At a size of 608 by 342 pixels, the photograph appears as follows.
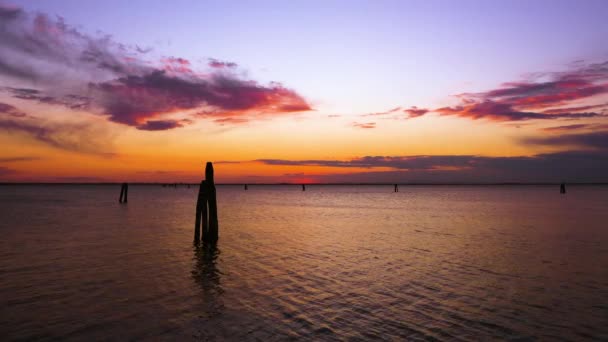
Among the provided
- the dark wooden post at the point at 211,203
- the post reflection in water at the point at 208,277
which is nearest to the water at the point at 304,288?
the post reflection in water at the point at 208,277

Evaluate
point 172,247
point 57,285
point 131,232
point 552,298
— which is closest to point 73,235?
point 131,232

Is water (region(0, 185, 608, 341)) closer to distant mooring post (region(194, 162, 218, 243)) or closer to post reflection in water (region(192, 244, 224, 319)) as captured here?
post reflection in water (region(192, 244, 224, 319))

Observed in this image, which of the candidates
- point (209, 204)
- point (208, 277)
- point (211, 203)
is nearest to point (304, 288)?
point (208, 277)

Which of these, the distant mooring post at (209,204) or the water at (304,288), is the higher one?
the distant mooring post at (209,204)

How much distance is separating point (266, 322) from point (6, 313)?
6220mm

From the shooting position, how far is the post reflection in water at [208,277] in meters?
10.4

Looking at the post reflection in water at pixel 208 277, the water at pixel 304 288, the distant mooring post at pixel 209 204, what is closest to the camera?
the water at pixel 304 288

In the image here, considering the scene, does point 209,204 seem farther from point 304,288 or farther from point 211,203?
point 304,288

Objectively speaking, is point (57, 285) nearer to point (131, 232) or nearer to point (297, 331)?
point (297, 331)

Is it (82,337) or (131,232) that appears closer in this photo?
(82,337)

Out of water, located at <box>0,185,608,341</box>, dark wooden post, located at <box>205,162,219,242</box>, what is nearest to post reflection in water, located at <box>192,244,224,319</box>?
water, located at <box>0,185,608,341</box>

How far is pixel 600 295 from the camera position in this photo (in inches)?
456

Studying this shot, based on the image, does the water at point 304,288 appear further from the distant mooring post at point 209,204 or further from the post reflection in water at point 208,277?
the distant mooring post at point 209,204

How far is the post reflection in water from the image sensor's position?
34.1 feet
